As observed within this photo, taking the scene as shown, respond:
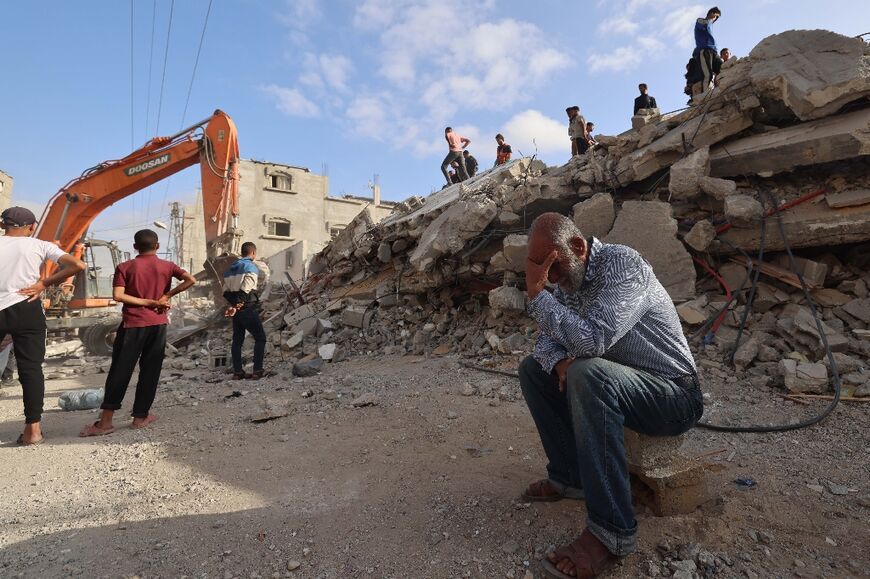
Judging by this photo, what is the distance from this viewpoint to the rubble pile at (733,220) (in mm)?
4039

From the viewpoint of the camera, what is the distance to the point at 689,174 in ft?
15.7

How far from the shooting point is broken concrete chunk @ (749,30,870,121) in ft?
14.0

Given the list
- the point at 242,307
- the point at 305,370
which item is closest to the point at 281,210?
the point at 242,307

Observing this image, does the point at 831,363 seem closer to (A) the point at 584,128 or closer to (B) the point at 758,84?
(B) the point at 758,84

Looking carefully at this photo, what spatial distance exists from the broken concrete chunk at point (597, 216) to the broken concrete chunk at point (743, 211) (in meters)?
1.09

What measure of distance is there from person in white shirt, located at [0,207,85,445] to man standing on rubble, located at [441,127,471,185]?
963 centimetres

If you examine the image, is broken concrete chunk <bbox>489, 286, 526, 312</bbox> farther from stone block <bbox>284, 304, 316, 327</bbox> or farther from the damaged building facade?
the damaged building facade

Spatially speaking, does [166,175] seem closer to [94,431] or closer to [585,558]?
[94,431]

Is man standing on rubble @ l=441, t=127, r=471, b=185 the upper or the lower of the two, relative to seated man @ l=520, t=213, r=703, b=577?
upper

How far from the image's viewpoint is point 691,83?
329 inches

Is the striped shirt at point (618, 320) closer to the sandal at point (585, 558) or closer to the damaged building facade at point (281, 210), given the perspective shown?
the sandal at point (585, 558)

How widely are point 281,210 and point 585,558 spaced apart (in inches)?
1127

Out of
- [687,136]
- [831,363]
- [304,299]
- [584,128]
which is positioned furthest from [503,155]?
[831,363]

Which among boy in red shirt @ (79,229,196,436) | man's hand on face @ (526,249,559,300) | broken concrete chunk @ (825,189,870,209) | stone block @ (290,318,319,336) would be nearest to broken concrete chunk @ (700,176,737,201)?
broken concrete chunk @ (825,189,870,209)
